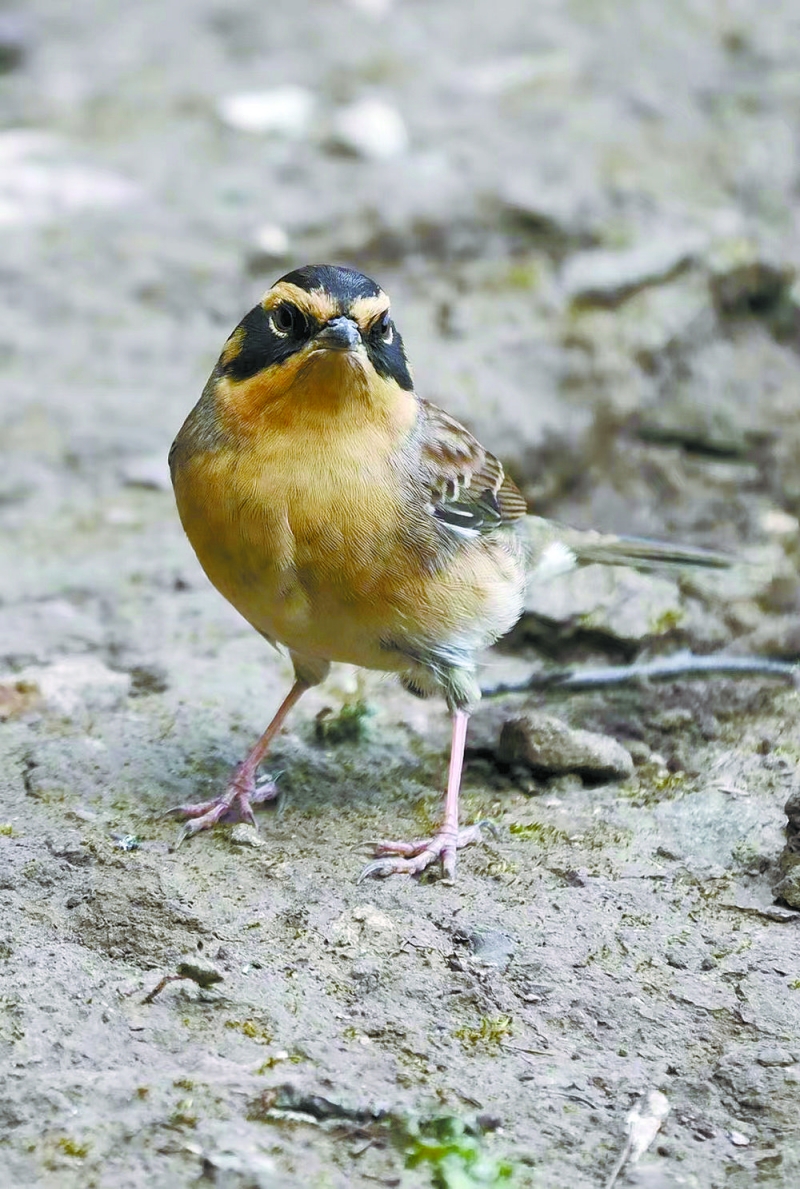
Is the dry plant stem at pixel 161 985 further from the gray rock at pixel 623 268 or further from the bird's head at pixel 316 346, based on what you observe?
the gray rock at pixel 623 268

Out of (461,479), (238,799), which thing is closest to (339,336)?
(461,479)

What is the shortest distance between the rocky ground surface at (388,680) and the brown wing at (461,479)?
82 centimetres

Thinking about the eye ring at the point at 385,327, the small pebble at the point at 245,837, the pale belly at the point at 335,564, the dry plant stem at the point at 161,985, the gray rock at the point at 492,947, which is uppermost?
the eye ring at the point at 385,327

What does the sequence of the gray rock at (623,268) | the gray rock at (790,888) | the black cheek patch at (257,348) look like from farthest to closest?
the gray rock at (623,268) < the black cheek patch at (257,348) < the gray rock at (790,888)

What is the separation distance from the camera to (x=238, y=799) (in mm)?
5195

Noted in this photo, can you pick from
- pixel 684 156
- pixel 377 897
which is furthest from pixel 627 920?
pixel 684 156

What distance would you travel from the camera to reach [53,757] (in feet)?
17.5

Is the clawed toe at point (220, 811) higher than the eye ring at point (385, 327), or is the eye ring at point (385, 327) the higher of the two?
the eye ring at point (385, 327)

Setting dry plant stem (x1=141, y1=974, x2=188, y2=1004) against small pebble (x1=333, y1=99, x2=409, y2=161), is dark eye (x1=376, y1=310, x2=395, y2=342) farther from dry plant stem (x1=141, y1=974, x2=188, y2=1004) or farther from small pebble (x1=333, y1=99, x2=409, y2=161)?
small pebble (x1=333, y1=99, x2=409, y2=161)

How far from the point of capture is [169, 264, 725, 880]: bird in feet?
15.8

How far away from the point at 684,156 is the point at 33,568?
6.72 meters

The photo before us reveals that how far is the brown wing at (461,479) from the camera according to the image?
209 inches

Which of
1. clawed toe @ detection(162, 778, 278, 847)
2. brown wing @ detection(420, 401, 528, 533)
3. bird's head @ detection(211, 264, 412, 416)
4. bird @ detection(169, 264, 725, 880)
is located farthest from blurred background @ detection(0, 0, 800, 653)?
bird's head @ detection(211, 264, 412, 416)

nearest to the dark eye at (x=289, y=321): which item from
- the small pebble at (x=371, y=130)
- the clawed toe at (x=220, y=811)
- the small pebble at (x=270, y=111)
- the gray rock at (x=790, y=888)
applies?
the clawed toe at (x=220, y=811)
